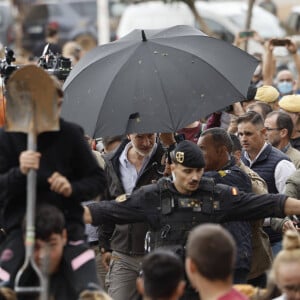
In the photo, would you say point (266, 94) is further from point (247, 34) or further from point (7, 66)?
point (7, 66)

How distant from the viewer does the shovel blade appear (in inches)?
318

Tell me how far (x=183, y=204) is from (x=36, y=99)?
1.90 metres

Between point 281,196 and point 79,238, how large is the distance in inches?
68.8

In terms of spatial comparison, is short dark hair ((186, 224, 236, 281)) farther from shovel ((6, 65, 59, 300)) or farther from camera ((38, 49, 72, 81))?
camera ((38, 49, 72, 81))

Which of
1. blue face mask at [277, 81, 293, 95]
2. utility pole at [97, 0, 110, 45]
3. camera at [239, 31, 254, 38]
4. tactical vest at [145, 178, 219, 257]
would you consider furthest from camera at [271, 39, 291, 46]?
utility pole at [97, 0, 110, 45]

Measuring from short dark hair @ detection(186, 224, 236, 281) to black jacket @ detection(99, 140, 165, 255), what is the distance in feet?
11.5

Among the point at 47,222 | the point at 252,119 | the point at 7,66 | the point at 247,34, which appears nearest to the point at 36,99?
the point at 47,222

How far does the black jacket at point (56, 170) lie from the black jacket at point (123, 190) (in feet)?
8.00

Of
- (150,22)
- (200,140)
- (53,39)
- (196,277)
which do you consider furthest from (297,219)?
(150,22)

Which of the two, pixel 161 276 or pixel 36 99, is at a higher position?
pixel 36 99

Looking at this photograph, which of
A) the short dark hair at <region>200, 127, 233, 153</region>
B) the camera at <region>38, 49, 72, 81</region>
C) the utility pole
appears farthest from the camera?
the utility pole

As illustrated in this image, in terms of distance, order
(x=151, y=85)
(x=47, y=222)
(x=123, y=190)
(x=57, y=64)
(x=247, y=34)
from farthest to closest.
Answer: (x=247, y=34) < (x=57, y=64) < (x=123, y=190) < (x=151, y=85) < (x=47, y=222)

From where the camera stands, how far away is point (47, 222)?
26.3 ft

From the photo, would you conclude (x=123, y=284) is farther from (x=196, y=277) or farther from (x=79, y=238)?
(x=196, y=277)
